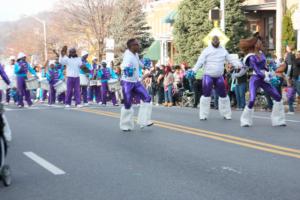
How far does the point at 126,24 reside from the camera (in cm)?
5019

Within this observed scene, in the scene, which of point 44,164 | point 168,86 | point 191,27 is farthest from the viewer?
point 191,27

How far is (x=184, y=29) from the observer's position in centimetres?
4000

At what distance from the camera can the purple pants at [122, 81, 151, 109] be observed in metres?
13.1

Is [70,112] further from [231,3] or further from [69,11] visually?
[69,11]

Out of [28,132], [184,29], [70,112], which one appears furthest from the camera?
[184,29]

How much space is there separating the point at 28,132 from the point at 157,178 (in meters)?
5.90

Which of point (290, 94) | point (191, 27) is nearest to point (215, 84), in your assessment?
point (290, 94)

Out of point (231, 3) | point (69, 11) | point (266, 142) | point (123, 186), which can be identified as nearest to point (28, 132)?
point (266, 142)

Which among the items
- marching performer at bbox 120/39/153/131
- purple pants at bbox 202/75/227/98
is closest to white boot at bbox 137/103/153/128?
marching performer at bbox 120/39/153/131

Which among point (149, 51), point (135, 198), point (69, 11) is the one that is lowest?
point (135, 198)

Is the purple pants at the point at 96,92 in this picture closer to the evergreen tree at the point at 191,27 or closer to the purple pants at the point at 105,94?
the purple pants at the point at 105,94

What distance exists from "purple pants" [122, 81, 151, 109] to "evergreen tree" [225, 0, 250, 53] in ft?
78.9

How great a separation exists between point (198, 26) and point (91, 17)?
15.9m

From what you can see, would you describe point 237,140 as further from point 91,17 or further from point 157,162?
point 91,17
